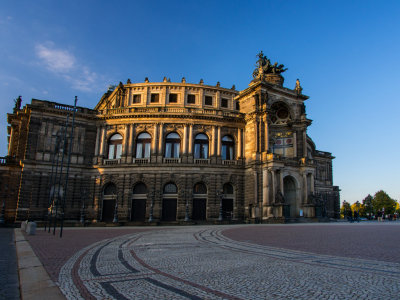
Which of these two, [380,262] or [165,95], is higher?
[165,95]

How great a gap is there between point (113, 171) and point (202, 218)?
1279 centimetres

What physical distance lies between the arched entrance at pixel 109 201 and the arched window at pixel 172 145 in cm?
817

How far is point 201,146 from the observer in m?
39.3

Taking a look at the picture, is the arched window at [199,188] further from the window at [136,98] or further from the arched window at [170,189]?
the window at [136,98]

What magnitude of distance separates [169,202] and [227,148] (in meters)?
10.7

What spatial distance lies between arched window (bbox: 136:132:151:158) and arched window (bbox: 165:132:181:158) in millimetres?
2412

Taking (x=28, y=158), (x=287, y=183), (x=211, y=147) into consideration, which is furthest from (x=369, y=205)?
(x=28, y=158)

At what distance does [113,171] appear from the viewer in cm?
3747

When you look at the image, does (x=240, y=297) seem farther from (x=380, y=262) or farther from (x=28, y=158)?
(x=28, y=158)

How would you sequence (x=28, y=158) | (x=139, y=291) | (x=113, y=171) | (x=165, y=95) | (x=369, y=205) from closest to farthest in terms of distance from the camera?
1. (x=139, y=291)
2. (x=28, y=158)
3. (x=113, y=171)
4. (x=165, y=95)
5. (x=369, y=205)

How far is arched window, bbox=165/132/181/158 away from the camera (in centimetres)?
3866

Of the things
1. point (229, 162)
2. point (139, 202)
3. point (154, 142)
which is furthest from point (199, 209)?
point (154, 142)

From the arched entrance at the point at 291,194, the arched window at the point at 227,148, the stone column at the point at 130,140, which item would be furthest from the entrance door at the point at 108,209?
the arched entrance at the point at 291,194

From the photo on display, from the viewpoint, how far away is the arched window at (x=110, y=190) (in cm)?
3762
